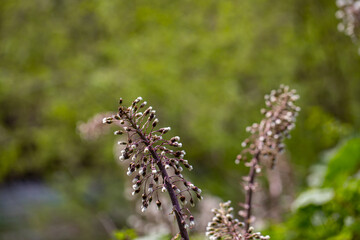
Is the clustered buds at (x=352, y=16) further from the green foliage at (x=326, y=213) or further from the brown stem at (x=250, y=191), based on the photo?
the brown stem at (x=250, y=191)

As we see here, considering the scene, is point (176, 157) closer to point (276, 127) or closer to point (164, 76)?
point (276, 127)

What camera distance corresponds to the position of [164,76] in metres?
6.96

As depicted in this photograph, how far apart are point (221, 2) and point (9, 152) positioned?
4953mm

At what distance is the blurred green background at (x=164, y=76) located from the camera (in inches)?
286

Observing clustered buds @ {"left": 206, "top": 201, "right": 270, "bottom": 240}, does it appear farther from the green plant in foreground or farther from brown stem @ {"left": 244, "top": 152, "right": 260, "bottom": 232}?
brown stem @ {"left": 244, "top": 152, "right": 260, "bottom": 232}

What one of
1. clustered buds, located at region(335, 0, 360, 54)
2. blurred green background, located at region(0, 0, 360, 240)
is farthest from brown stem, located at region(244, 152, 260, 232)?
blurred green background, located at region(0, 0, 360, 240)

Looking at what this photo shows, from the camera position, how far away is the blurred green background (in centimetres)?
726

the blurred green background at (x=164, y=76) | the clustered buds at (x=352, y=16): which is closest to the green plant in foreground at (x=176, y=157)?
the clustered buds at (x=352, y=16)

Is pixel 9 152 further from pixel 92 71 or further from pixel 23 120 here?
pixel 92 71

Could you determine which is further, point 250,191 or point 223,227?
point 250,191

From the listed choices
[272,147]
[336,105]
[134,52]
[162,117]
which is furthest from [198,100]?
[272,147]

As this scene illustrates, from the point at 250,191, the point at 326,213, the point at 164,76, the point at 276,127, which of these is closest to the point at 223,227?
the point at 250,191

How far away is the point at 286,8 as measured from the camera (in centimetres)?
777

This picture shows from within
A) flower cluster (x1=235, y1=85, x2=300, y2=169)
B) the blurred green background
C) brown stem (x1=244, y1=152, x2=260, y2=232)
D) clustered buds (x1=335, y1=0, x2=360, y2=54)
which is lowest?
brown stem (x1=244, y1=152, x2=260, y2=232)
